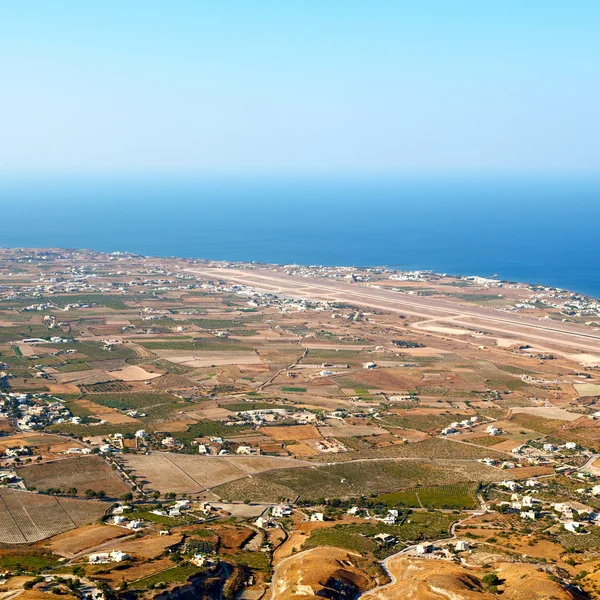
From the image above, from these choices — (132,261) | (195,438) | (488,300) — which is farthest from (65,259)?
(195,438)

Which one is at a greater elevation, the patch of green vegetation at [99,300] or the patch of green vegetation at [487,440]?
the patch of green vegetation at [487,440]

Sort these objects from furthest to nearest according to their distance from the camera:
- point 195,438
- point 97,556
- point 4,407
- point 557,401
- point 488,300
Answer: point 488,300 < point 557,401 < point 4,407 < point 195,438 < point 97,556

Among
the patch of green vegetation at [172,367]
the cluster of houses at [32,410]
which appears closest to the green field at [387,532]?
the cluster of houses at [32,410]

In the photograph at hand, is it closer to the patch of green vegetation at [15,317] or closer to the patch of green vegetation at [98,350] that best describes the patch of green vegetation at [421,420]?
the patch of green vegetation at [98,350]

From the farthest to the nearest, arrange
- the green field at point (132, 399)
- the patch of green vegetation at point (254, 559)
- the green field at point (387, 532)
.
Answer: the green field at point (132, 399), the green field at point (387, 532), the patch of green vegetation at point (254, 559)

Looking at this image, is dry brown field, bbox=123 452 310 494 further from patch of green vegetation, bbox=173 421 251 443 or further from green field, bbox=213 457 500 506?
patch of green vegetation, bbox=173 421 251 443

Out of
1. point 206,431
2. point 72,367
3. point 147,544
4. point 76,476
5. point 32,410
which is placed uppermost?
point 147,544

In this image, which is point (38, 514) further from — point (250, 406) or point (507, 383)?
point (507, 383)

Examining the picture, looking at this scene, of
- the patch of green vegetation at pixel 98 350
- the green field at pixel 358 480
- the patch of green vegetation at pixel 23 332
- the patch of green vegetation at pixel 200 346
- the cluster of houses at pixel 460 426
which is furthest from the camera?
the patch of green vegetation at pixel 23 332

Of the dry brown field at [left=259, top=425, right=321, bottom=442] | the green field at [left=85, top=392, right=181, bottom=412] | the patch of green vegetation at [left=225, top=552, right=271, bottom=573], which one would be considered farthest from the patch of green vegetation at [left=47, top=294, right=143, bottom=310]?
the patch of green vegetation at [left=225, top=552, right=271, bottom=573]

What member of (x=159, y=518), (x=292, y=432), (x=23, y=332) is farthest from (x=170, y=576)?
(x=23, y=332)

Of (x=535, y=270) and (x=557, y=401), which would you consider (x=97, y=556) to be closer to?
(x=557, y=401)
